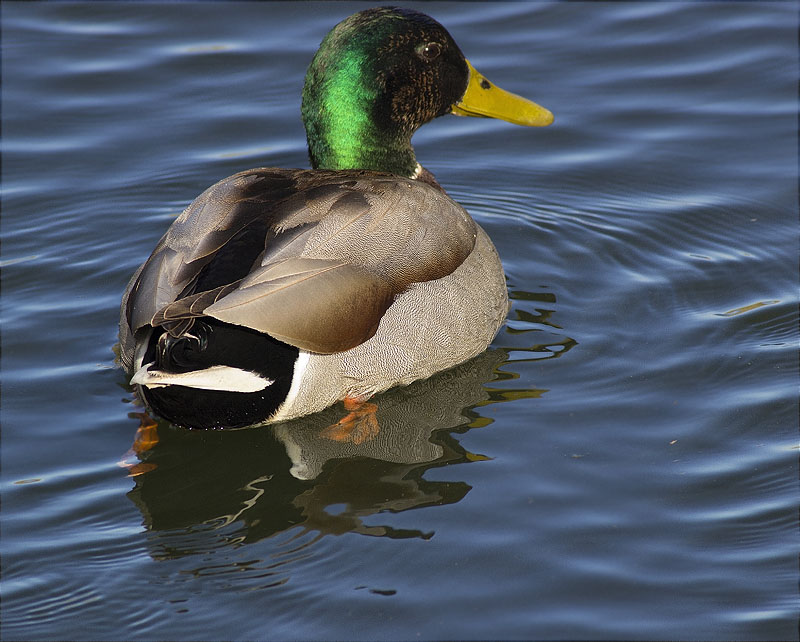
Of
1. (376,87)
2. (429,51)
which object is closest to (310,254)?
(376,87)

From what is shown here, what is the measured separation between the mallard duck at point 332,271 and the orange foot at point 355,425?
3cm

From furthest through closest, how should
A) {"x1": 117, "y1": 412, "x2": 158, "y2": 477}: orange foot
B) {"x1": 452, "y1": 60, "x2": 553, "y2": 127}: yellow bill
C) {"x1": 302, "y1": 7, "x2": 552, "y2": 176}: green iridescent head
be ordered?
{"x1": 452, "y1": 60, "x2": 553, "y2": 127}: yellow bill → {"x1": 302, "y1": 7, "x2": 552, "y2": 176}: green iridescent head → {"x1": 117, "y1": 412, "x2": 158, "y2": 477}: orange foot

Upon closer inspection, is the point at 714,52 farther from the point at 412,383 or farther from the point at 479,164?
the point at 412,383

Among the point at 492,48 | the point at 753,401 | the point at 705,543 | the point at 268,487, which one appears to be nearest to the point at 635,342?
the point at 753,401

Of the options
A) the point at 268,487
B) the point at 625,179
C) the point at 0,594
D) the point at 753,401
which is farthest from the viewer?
the point at 625,179

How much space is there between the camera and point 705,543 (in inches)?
198

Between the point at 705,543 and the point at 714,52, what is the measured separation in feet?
19.0

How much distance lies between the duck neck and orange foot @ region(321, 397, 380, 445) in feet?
4.74

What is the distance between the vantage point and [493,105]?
23.8 ft

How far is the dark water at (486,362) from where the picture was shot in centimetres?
475

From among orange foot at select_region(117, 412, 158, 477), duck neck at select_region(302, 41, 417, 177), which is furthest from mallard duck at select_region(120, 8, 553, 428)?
Result: orange foot at select_region(117, 412, 158, 477)

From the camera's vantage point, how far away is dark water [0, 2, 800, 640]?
187 inches

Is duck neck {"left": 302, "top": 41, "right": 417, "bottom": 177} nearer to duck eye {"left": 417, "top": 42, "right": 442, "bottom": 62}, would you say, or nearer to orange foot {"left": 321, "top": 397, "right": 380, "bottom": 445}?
duck eye {"left": 417, "top": 42, "right": 442, "bottom": 62}

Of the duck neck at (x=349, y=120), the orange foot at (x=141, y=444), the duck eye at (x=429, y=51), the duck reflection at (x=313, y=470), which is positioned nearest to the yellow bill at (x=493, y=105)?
the duck eye at (x=429, y=51)
